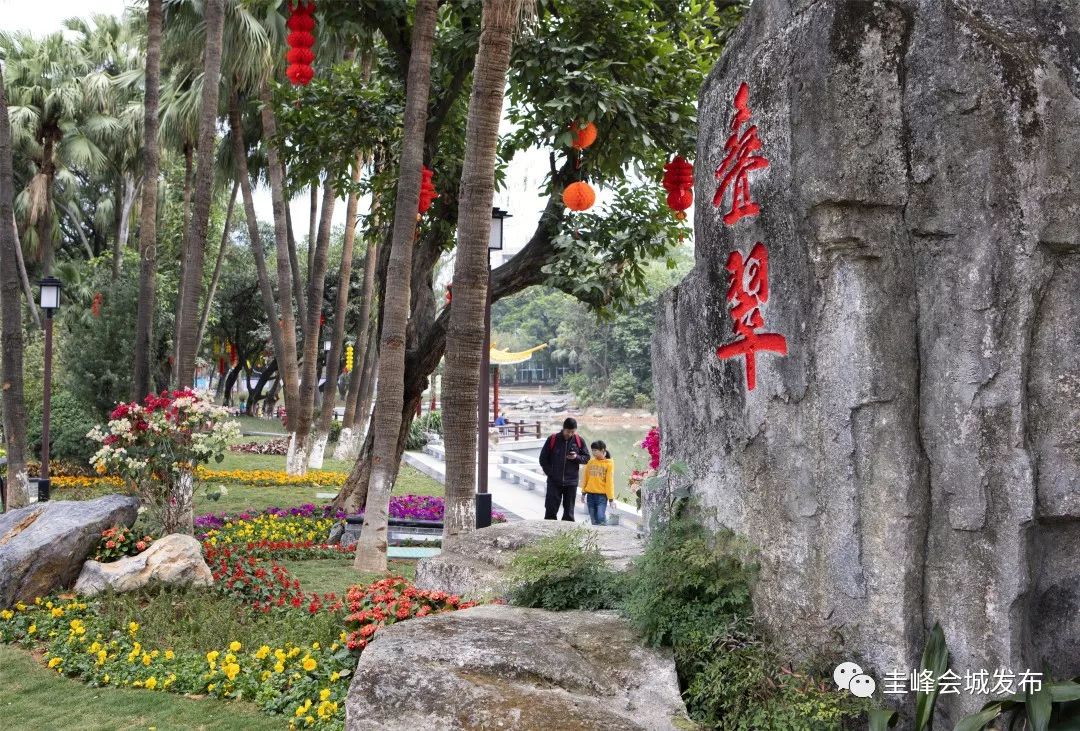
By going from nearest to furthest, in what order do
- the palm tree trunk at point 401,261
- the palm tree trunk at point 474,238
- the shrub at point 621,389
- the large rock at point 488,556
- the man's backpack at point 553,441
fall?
the large rock at point 488,556, the palm tree trunk at point 474,238, the palm tree trunk at point 401,261, the man's backpack at point 553,441, the shrub at point 621,389

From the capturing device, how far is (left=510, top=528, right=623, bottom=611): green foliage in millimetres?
5504

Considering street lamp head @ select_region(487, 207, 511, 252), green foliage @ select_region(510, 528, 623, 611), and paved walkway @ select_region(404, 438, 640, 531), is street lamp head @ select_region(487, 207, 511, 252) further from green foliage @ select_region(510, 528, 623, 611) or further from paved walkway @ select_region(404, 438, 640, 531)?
green foliage @ select_region(510, 528, 623, 611)

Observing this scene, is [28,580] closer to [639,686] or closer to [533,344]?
[639,686]

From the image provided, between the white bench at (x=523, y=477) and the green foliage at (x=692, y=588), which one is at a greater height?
the green foliage at (x=692, y=588)

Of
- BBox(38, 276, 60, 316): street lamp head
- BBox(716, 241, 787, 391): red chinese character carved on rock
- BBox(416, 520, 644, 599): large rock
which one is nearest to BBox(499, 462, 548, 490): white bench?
BBox(38, 276, 60, 316): street lamp head

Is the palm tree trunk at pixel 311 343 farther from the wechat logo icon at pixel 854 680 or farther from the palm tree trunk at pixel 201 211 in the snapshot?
the wechat logo icon at pixel 854 680

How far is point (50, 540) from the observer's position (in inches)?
317

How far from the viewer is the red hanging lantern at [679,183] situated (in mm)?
9570

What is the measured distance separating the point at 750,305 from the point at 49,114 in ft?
74.1

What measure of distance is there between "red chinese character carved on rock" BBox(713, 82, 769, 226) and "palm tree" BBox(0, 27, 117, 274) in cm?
2136

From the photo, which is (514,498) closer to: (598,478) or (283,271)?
(283,271)

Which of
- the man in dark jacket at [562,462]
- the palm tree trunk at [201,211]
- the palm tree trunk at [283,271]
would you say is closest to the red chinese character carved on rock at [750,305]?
the man in dark jacket at [562,462]

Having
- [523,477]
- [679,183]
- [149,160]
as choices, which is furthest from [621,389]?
[679,183]

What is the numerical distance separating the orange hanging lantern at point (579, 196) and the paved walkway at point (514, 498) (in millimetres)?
4168
